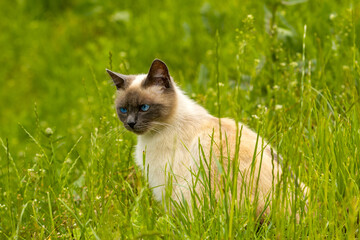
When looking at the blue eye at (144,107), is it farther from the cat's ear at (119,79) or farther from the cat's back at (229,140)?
the cat's back at (229,140)

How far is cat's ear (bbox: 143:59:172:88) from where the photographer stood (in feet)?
13.0

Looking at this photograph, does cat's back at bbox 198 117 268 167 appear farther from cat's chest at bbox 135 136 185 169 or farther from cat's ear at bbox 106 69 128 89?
cat's ear at bbox 106 69 128 89

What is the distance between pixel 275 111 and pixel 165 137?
3.09 feet

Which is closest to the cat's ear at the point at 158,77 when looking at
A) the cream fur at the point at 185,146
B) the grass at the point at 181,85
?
the cream fur at the point at 185,146

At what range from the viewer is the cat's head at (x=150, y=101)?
13.0ft

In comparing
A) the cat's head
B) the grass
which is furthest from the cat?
the grass

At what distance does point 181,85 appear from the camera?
16.0ft

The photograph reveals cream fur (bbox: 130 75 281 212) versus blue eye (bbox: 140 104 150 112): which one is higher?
blue eye (bbox: 140 104 150 112)

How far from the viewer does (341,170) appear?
3.12 meters

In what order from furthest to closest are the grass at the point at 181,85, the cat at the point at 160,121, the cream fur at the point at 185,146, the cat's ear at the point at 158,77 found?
the cat's ear at the point at 158,77 → the cat at the point at 160,121 → the cream fur at the point at 185,146 → the grass at the point at 181,85

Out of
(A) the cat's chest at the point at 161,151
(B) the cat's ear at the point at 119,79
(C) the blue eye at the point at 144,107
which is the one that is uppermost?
(B) the cat's ear at the point at 119,79

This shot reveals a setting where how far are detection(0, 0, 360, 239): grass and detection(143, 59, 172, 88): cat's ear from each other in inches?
13.9

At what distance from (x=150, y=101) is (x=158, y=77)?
18 centimetres

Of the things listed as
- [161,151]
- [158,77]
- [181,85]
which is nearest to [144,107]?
[158,77]
